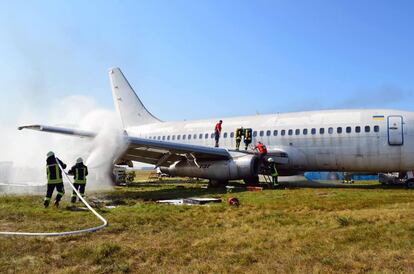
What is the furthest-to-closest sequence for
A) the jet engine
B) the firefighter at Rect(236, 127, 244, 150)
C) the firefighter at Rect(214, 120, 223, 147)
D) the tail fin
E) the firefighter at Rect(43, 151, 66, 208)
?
the tail fin < the firefighter at Rect(214, 120, 223, 147) < the firefighter at Rect(236, 127, 244, 150) < the jet engine < the firefighter at Rect(43, 151, 66, 208)

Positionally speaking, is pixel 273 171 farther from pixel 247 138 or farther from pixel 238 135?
pixel 238 135

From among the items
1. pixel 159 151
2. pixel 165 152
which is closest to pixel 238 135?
pixel 165 152

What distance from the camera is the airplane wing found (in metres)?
17.0

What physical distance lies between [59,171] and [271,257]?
864 centimetres

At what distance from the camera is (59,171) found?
12.4 metres

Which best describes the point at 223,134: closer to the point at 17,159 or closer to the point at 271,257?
the point at 17,159

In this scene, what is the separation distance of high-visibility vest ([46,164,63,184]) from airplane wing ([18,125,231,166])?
13.6 feet

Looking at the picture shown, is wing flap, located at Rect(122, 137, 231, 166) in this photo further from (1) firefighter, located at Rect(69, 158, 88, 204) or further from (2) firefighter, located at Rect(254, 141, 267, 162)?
(1) firefighter, located at Rect(69, 158, 88, 204)

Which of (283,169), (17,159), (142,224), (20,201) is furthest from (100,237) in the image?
(17,159)

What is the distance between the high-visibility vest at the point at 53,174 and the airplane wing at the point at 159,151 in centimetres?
415

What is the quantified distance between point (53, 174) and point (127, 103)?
2079 centimetres

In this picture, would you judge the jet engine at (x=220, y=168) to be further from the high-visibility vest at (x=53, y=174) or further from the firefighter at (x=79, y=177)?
the high-visibility vest at (x=53, y=174)

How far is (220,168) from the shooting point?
19.2m

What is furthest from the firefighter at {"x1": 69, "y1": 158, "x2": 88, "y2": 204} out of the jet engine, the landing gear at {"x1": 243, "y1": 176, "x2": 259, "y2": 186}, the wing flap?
the landing gear at {"x1": 243, "y1": 176, "x2": 259, "y2": 186}
